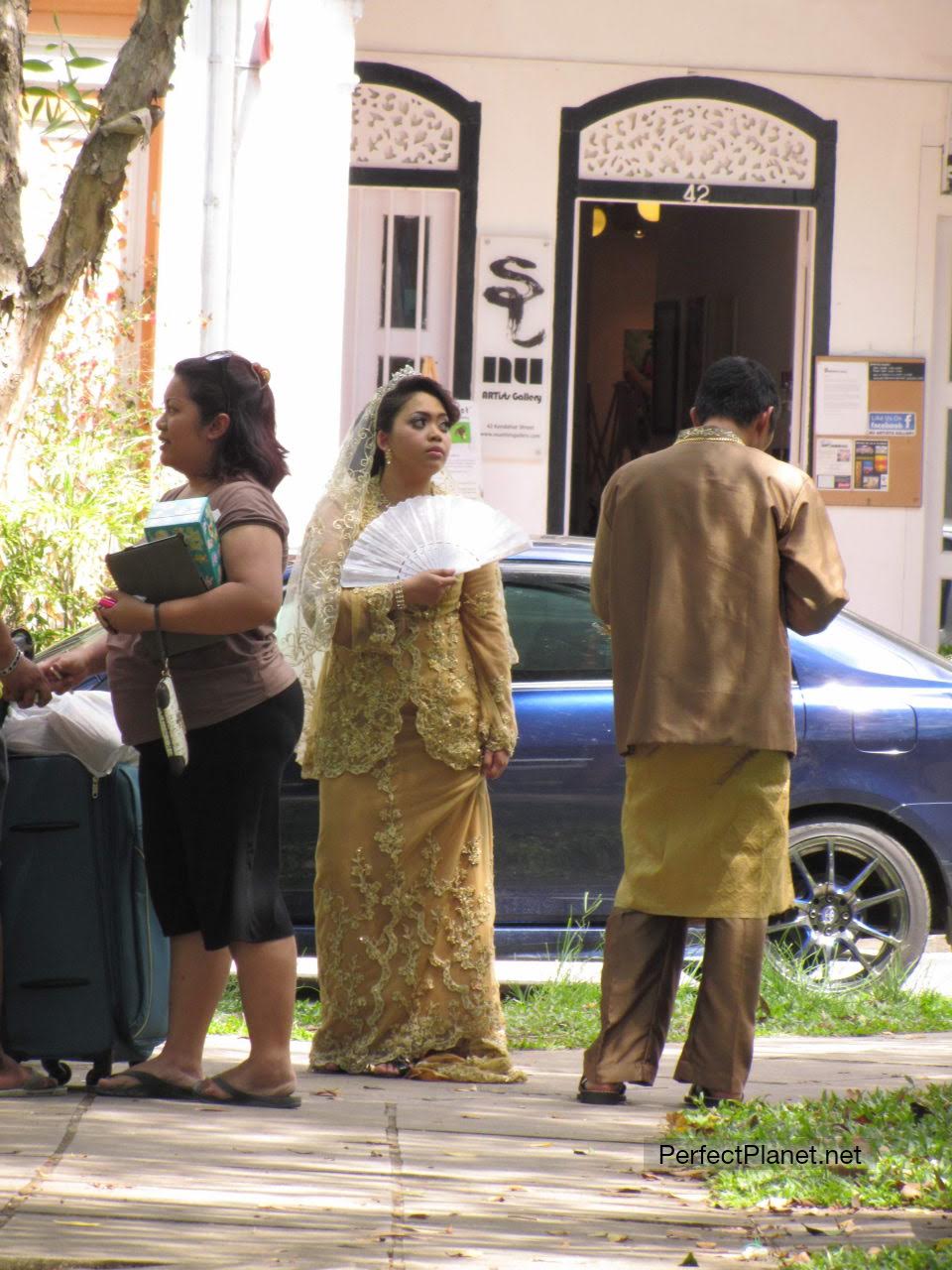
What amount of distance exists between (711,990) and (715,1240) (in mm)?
1281

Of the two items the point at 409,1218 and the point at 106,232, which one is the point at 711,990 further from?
the point at 106,232

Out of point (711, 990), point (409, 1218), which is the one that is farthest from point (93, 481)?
point (409, 1218)

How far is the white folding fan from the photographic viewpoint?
17.9 ft

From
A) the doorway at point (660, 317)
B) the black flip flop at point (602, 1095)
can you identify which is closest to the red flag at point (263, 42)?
the doorway at point (660, 317)

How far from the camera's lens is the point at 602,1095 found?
5.06 metres

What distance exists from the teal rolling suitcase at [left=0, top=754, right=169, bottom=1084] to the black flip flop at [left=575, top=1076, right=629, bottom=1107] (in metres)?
1.17

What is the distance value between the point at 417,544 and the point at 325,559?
0.27 metres

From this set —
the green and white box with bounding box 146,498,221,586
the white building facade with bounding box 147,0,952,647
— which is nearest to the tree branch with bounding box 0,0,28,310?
the green and white box with bounding box 146,498,221,586

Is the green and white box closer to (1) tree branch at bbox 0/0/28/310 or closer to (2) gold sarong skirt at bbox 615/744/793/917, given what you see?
(1) tree branch at bbox 0/0/28/310

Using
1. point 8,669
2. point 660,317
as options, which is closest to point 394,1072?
point 8,669

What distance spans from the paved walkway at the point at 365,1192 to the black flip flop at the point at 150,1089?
0.18 feet

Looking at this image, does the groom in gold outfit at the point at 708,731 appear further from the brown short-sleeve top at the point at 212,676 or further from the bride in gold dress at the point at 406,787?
the brown short-sleeve top at the point at 212,676

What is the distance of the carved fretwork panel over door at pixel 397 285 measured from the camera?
1115cm

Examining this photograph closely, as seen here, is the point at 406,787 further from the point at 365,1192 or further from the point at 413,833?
the point at 365,1192
